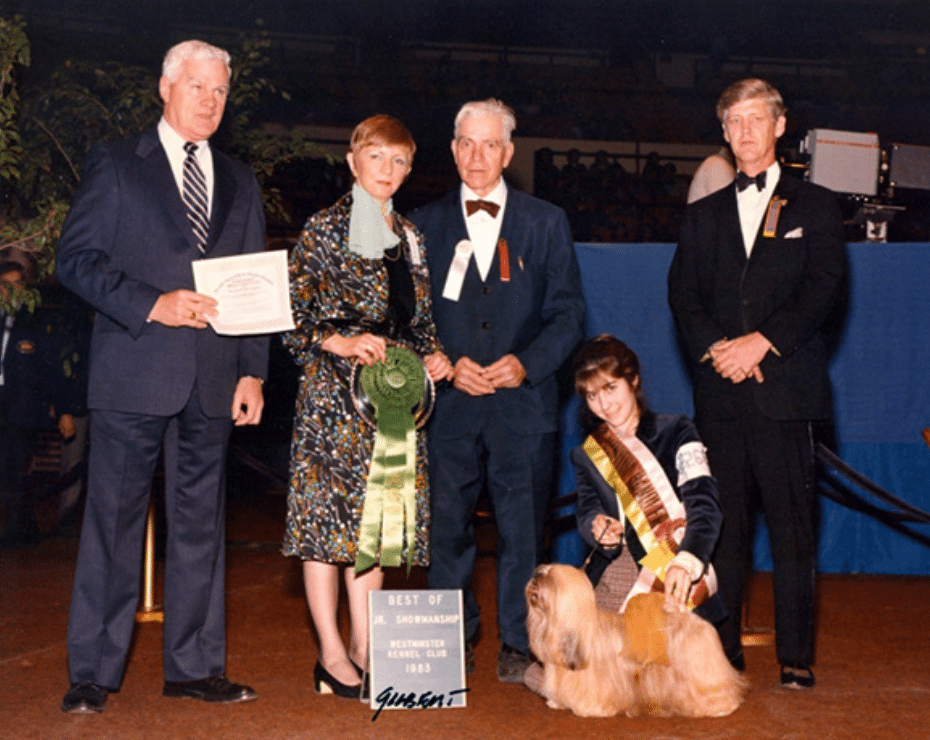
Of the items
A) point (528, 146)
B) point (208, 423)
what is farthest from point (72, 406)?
point (528, 146)

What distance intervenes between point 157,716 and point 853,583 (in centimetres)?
329

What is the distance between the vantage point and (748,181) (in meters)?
3.56

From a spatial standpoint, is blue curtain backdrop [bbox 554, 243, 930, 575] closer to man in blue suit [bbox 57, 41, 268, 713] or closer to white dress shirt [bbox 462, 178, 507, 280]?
white dress shirt [bbox 462, 178, 507, 280]

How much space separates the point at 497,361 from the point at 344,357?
502 millimetres

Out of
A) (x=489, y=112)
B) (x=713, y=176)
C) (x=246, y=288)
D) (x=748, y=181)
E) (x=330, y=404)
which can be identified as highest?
(x=713, y=176)

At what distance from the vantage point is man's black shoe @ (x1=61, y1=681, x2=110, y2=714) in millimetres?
3045

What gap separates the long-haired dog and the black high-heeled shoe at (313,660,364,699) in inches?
21.1

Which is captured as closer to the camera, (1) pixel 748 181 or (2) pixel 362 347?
(2) pixel 362 347

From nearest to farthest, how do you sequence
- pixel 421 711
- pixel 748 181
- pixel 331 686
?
pixel 421 711 → pixel 331 686 → pixel 748 181

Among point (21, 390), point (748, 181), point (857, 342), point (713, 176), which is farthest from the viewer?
point (21, 390)

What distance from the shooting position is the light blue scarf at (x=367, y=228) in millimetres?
3211

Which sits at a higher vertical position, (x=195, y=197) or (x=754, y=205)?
(x=754, y=205)
